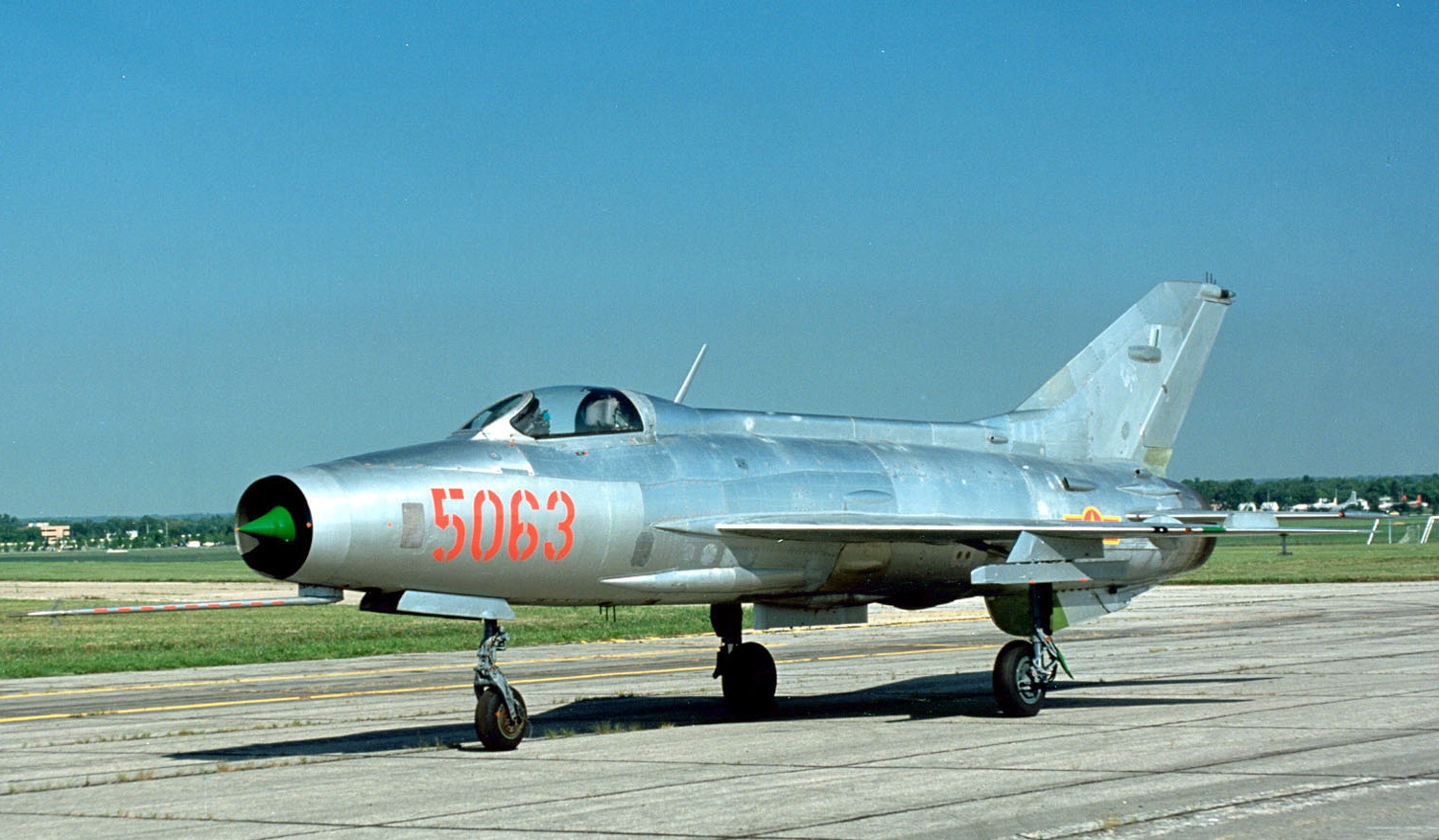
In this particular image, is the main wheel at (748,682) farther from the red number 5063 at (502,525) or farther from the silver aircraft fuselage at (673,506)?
the red number 5063 at (502,525)

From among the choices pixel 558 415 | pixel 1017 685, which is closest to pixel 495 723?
pixel 558 415

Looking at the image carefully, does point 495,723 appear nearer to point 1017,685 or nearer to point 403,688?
point 1017,685

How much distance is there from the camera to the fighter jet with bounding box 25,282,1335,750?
12.9 metres

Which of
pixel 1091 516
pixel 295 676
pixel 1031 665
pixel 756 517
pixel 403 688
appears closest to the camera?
pixel 756 517

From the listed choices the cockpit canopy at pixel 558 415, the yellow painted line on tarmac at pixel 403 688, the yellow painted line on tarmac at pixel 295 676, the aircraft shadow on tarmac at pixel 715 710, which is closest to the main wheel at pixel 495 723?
the aircraft shadow on tarmac at pixel 715 710

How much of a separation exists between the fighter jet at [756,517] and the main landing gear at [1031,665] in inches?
1.2

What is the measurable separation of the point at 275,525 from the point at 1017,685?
755cm

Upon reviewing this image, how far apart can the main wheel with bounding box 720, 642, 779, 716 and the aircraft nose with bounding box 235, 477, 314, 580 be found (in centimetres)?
643

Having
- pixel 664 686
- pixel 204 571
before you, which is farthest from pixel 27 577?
pixel 664 686

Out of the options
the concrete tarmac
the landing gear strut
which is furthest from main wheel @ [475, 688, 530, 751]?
the concrete tarmac

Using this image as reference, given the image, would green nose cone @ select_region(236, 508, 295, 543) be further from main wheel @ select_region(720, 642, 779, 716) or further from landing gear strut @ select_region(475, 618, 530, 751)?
main wheel @ select_region(720, 642, 779, 716)

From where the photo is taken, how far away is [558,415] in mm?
14531

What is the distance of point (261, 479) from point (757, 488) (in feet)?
16.6

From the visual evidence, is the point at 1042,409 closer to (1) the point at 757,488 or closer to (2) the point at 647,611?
(1) the point at 757,488
